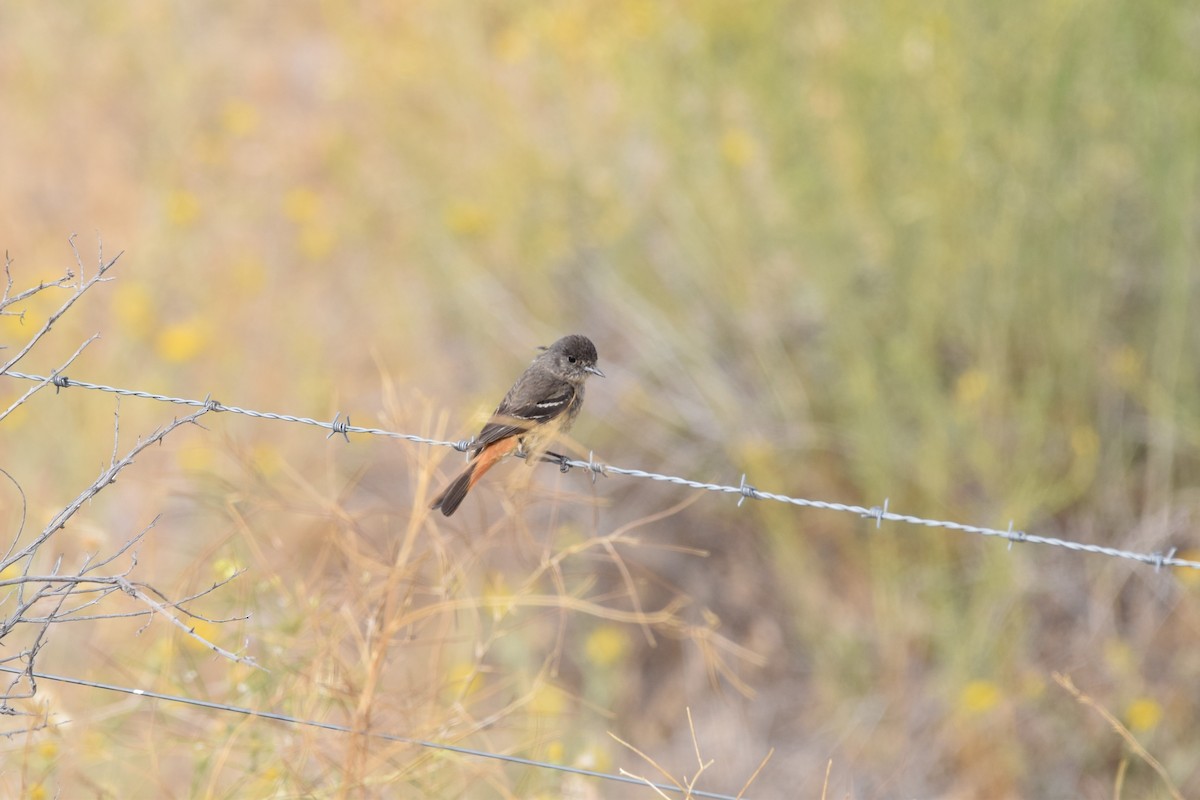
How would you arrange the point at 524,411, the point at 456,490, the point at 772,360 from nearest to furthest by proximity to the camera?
the point at 456,490
the point at 524,411
the point at 772,360

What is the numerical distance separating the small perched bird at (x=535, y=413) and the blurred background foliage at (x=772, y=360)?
30.3 inches

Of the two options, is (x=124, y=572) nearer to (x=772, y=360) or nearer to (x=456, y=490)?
(x=456, y=490)

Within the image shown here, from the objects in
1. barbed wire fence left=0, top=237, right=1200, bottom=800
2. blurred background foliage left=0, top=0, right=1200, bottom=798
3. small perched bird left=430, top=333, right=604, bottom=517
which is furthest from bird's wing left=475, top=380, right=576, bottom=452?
blurred background foliage left=0, top=0, right=1200, bottom=798

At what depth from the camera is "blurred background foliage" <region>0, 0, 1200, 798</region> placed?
544 cm

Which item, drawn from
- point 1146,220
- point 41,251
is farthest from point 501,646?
point 41,251

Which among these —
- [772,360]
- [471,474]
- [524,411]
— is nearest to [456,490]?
[471,474]

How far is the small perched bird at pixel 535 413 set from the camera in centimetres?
388

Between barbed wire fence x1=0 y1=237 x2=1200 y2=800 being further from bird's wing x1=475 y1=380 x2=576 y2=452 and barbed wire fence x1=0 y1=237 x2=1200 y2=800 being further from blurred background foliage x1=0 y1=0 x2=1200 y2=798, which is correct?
blurred background foliage x1=0 y1=0 x2=1200 y2=798

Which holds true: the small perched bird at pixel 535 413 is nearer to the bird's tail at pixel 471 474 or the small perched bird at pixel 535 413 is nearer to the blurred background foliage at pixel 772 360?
the bird's tail at pixel 471 474

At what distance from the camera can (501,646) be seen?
6.23 meters

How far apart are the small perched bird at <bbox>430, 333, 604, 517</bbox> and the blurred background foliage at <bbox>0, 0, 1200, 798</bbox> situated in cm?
77

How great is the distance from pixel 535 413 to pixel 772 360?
2.59 meters

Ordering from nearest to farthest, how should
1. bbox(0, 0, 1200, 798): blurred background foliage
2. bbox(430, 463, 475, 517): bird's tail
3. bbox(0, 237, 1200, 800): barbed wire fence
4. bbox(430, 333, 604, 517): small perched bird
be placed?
bbox(0, 237, 1200, 800): barbed wire fence, bbox(430, 463, 475, 517): bird's tail, bbox(430, 333, 604, 517): small perched bird, bbox(0, 0, 1200, 798): blurred background foliage

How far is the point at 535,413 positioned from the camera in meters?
4.21
